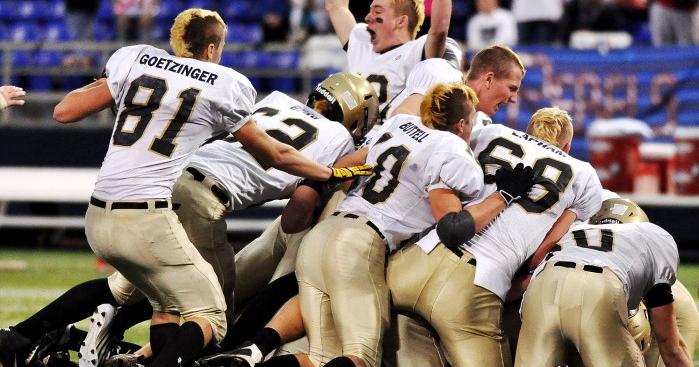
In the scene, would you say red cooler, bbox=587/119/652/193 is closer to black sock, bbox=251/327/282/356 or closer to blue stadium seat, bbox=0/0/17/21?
black sock, bbox=251/327/282/356

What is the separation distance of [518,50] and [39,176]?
14.1 feet

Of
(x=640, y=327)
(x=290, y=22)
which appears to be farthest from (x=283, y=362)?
(x=290, y=22)

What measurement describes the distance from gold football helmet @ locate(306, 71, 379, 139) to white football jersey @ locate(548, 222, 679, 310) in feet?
4.17

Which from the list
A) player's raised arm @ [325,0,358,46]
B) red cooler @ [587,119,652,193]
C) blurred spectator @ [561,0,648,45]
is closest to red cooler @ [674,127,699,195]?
red cooler @ [587,119,652,193]

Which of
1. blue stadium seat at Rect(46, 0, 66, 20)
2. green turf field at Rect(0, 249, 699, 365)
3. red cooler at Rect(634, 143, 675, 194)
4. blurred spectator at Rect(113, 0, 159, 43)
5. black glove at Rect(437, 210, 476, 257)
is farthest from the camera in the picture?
blue stadium seat at Rect(46, 0, 66, 20)

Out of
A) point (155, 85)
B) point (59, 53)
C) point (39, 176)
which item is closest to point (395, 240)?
point (155, 85)

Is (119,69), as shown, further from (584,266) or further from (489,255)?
(584,266)

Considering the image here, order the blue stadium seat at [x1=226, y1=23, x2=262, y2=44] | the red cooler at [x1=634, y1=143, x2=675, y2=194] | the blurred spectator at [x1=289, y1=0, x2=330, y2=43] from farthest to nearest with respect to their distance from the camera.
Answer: the blue stadium seat at [x1=226, y1=23, x2=262, y2=44]
the blurred spectator at [x1=289, y1=0, x2=330, y2=43]
the red cooler at [x1=634, y1=143, x2=675, y2=194]

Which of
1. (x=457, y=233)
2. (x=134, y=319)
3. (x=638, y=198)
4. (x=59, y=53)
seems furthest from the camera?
(x=59, y=53)

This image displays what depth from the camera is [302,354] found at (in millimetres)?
5531

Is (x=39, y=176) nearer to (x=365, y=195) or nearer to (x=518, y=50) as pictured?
(x=518, y=50)

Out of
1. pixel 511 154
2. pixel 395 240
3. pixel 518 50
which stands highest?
pixel 511 154

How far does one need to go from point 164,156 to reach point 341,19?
2.12m

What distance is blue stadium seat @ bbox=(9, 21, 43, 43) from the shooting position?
15023 mm
